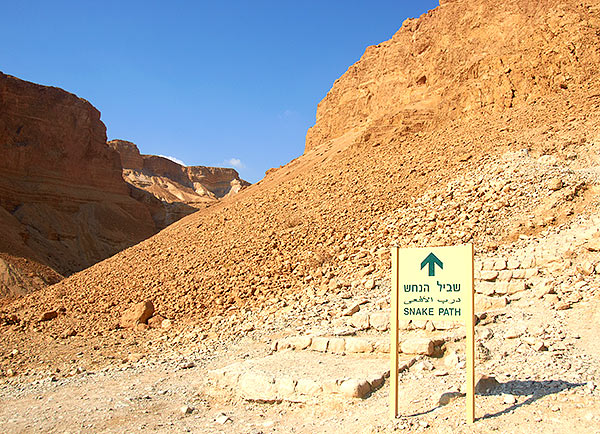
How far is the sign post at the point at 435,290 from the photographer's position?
436 centimetres

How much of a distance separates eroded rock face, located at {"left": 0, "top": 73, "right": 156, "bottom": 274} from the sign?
2432 centimetres

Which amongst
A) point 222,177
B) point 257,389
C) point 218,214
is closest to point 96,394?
point 257,389

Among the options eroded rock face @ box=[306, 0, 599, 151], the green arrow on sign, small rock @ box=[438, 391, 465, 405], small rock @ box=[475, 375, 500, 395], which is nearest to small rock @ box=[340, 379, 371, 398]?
small rock @ box=[438, 391, 465, 405]

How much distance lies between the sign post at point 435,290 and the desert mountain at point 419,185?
4.90 metres

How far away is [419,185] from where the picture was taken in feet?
42.0

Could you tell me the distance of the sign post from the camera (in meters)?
4.36

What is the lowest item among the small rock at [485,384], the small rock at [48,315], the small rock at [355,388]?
the small rock at [48,315]

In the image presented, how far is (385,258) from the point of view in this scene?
411 inches

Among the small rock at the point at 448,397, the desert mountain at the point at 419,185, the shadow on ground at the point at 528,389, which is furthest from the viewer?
the desert mountain at the point at 419,185

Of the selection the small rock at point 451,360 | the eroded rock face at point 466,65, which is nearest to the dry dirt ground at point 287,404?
the small rock at point 451,360

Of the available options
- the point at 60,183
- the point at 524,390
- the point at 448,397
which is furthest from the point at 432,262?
the point at 60,183

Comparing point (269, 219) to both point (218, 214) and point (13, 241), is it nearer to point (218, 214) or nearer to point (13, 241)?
point (218, 214)

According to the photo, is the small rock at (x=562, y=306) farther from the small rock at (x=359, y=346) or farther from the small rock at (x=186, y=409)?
the small rock at (x=186, y=409)

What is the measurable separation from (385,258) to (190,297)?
14.7 feet
